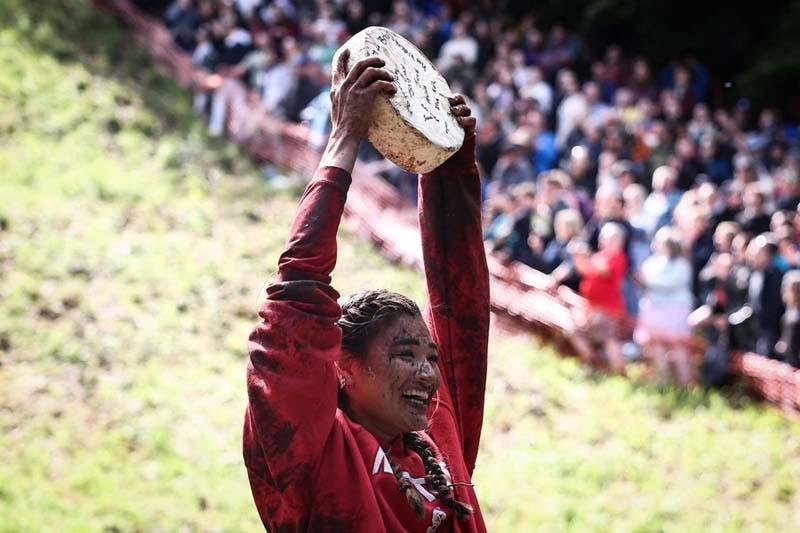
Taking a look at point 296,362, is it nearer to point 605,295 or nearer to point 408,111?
point 408,111

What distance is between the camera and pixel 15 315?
33.5 ft

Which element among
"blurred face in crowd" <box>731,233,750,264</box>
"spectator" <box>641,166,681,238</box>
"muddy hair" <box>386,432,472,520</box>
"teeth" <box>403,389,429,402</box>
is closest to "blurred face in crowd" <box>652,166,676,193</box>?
"spectator" <box>641,166,681,238</box>

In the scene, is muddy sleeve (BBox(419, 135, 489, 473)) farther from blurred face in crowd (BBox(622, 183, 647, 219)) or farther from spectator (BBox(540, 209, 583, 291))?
blurred face in crowd (BBox(622, 183, 647, 219))

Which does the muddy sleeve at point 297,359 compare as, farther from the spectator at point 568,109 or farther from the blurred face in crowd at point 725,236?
the spectator at point 568,109

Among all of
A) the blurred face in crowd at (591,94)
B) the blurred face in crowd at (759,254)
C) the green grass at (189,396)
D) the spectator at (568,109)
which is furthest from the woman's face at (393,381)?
the blurred face in crowd at (591,94)

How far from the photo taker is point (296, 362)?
7.91 feet

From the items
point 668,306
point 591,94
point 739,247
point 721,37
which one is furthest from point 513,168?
point 721,37

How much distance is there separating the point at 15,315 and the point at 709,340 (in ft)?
19.5

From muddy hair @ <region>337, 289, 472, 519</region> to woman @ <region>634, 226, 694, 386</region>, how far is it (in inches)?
281

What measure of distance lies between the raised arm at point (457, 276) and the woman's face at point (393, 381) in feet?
0.98

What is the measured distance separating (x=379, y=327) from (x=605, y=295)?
7615mm

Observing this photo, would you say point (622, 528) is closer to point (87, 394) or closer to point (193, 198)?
point (87, 394)

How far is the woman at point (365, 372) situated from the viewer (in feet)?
7.95

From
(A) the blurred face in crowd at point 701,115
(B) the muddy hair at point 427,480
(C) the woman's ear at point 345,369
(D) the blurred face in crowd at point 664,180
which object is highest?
(A) the blurred face in crowd at point 701,115
